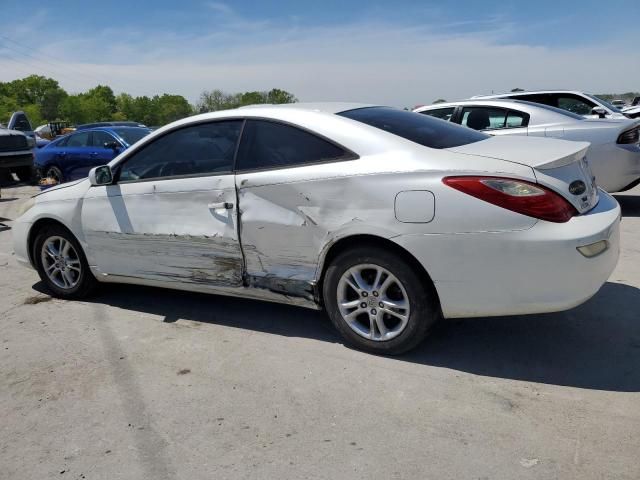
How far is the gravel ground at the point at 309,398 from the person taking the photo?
2479mm

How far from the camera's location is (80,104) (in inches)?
3930

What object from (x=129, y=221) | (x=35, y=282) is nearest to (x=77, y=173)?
(x=35, y=282)

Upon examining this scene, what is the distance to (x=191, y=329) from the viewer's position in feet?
13.3

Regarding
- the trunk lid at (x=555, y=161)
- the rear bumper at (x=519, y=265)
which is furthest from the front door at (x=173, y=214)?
the trunk lid at (x=555, y=161)

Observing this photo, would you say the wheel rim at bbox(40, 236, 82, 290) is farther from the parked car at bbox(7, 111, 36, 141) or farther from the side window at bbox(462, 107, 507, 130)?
the parked car at bbox(7, 111, 36, 141)

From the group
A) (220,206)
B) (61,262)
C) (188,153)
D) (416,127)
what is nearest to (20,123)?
(61,262)

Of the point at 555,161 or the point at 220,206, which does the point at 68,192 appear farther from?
the point at 555,161

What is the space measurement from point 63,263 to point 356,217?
9.41 feet

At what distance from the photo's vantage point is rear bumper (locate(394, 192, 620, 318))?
2861 mm

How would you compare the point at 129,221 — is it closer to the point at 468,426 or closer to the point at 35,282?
the point at 35,282

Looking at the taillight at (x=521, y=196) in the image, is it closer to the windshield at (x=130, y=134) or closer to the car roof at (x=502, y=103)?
the car roof at (x=502, y=103)

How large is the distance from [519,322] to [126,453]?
104 inches

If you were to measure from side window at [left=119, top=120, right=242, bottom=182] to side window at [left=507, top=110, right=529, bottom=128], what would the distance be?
479cm

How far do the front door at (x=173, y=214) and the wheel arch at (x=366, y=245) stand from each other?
632mm
